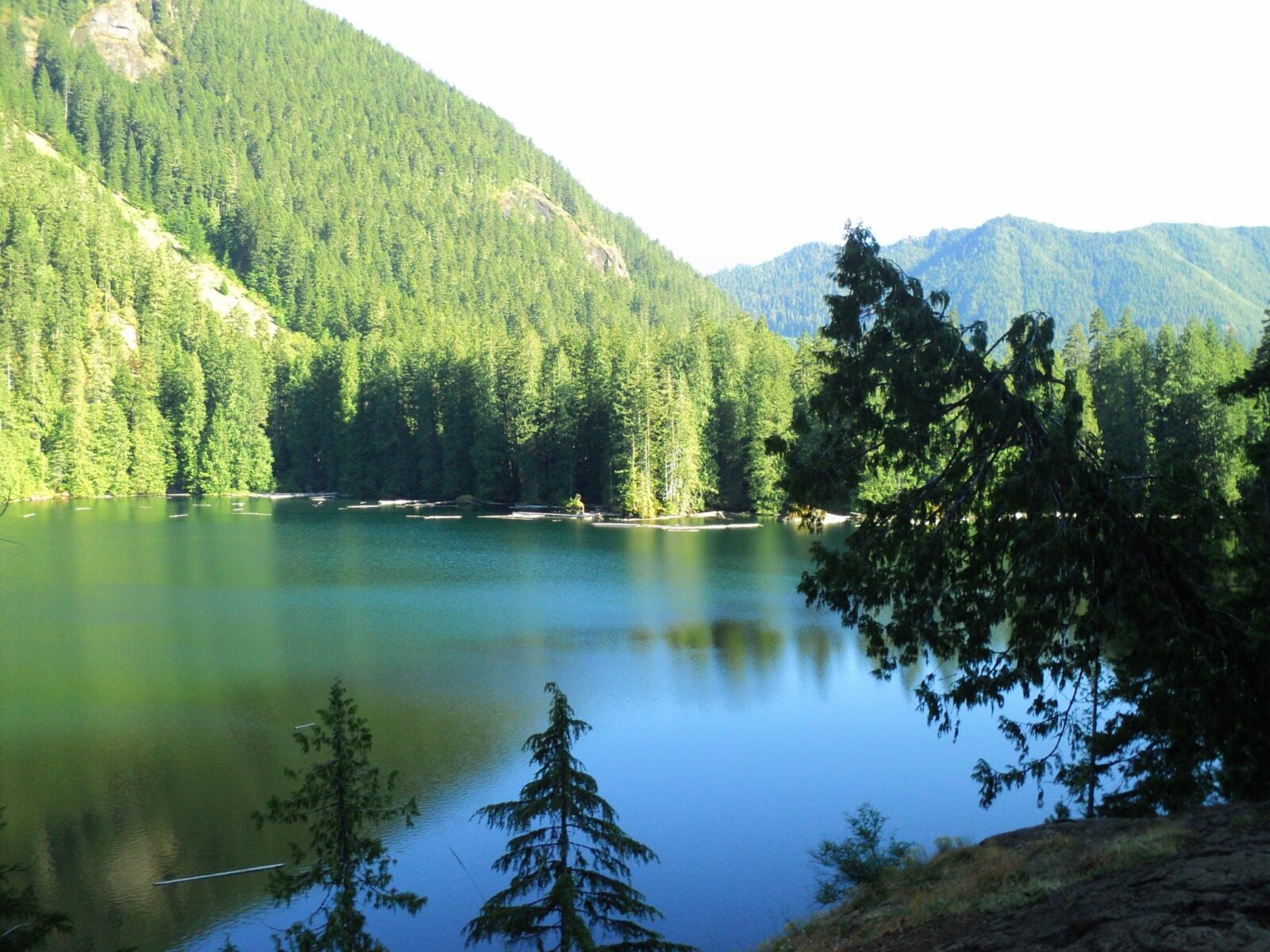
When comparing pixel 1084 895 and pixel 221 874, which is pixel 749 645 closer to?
pixel 221 874

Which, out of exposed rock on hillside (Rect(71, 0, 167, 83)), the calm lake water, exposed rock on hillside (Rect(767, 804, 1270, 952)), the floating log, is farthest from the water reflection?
exposed rock on hillside (Rect(71, 0, 167, 83))

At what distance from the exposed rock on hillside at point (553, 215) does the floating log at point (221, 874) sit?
14980 cm

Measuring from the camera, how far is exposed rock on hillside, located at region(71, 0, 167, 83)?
154 m

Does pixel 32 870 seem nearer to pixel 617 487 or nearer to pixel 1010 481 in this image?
pixel 1010 481

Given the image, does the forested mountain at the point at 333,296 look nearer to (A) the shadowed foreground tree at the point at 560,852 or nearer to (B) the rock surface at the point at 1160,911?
(A) the shadowed foreground tree at the point at 560,852

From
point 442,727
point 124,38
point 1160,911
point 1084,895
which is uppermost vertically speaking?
point 124,38

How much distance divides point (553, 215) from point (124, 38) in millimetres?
70951

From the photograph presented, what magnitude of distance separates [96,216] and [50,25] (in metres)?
69.8

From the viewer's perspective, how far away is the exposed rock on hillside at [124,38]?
15375 cm

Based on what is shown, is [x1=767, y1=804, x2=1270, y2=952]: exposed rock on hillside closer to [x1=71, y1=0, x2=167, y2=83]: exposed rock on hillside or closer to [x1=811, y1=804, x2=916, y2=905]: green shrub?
[x1=811, y1=804, x2=916, y2=905]: green shrub

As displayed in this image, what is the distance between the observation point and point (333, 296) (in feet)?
397

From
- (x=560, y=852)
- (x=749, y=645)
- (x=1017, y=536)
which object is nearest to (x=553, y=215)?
(x=749, y=645)

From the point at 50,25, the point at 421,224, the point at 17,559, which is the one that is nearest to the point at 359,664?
the point at 17,559

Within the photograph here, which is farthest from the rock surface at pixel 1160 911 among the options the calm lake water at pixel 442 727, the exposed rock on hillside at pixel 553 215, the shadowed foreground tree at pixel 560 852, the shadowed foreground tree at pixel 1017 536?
the exposed rock on hillside at pixel 553 215
